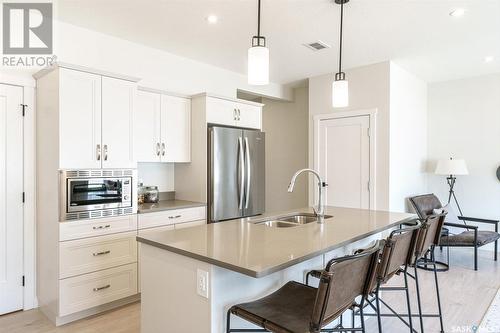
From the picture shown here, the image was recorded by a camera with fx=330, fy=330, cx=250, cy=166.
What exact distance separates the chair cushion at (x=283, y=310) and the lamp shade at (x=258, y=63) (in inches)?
49.5

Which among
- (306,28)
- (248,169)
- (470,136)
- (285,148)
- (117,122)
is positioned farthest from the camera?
(285,148)

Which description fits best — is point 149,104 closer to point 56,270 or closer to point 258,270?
point 56,270

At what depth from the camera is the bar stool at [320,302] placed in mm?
1373

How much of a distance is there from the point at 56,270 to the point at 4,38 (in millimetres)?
2073

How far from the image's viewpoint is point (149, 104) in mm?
3529

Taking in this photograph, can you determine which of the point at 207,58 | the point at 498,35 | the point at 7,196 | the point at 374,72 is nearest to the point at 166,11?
the point at 207,58

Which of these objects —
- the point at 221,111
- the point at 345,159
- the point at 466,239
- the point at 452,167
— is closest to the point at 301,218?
the point at 221,111

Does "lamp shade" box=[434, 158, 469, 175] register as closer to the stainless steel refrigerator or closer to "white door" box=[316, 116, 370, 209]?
"white door" box=[316, 116, 370, 209]

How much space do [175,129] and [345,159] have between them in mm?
2480

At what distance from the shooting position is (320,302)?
4.48 ft

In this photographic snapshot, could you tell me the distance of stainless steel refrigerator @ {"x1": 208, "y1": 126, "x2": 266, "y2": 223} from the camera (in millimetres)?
3760

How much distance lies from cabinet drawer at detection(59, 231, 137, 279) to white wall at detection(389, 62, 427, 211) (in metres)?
3.28

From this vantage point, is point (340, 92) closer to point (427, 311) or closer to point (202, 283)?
point (202, 283)

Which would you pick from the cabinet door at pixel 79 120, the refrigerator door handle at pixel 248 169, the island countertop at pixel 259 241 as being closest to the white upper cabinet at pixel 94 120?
the cabinet door at pixel 79 120
